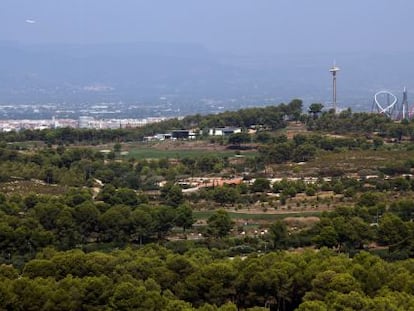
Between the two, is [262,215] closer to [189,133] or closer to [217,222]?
[217,222]

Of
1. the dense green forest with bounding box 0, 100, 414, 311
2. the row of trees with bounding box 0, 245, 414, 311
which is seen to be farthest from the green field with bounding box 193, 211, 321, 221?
the row of trees with bounding box 0, 245, 414, 311

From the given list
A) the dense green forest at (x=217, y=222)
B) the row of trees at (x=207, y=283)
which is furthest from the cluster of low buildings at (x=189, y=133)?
the row of trees at (x=207, y=283)

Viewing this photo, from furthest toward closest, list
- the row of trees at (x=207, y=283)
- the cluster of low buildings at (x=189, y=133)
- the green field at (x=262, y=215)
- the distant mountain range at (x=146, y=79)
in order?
1. the distant mountain range at (x=146, y=79)
2. the cluster of low buildings at (x=189, y=133)
3. the green field at (x=262, y=215)
4. the row of trees at (x=207, y=283)

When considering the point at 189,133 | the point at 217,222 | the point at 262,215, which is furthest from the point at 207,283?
the point at 189,133

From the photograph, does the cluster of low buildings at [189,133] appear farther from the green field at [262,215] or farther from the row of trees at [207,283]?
the row of trees at [207,283]

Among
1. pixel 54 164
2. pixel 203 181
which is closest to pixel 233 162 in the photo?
pixel 203 181

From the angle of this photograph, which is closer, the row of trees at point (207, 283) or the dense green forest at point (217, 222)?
the row of trees at point (207, 283)

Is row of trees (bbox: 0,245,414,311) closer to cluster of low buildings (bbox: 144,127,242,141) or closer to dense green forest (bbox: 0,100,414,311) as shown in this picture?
dense green forest (bbox: 0,100,414,311)

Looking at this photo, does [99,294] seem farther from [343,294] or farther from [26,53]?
[26,53]
